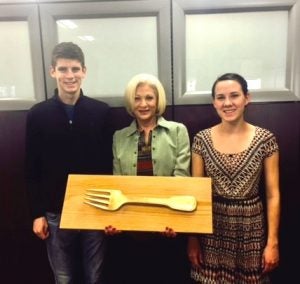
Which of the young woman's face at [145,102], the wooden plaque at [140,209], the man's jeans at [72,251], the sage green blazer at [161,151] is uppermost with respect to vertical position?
the young woman's face at [145,102]

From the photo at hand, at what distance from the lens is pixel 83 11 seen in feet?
5.27

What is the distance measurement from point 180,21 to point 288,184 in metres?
0.98

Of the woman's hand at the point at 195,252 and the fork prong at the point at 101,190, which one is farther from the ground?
the fork prong at the point at 101,190

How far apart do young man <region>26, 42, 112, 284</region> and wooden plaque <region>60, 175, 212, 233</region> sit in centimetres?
14

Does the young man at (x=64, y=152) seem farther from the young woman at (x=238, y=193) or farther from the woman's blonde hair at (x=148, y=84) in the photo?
the young woman at (x=238, y=193)

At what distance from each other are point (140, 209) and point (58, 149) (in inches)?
17.6

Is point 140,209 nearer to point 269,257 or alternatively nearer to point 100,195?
point 100,195

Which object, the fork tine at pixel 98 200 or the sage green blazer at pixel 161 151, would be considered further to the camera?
the sage green blazer at pixel 161 151

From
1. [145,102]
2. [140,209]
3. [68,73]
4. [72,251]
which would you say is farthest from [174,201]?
[68,73]

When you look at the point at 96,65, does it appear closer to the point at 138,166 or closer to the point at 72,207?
the point at 138,166

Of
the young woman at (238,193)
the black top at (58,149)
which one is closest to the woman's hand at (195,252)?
the young woman at (238,193)

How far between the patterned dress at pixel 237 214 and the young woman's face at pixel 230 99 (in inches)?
5.0

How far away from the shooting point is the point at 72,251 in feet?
4.98

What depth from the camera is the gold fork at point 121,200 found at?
125 cm
